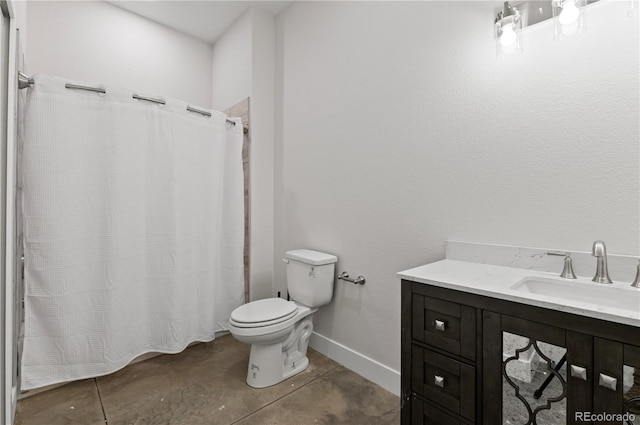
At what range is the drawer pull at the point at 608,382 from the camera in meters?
0.77

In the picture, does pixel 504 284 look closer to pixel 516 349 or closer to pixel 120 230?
pixel 516 349

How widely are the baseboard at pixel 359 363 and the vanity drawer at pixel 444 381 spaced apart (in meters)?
0.66

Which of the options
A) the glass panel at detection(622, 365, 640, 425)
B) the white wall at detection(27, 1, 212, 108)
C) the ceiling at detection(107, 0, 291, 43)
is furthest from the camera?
the ceiling at detection(107, 0, 291, 43)

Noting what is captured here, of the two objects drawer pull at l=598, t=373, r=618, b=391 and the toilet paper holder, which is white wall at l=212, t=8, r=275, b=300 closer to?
the toilet paper holder

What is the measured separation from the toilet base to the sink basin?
137cm

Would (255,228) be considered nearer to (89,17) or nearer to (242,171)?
(242,171)

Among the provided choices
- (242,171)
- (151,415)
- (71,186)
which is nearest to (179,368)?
(151,415)

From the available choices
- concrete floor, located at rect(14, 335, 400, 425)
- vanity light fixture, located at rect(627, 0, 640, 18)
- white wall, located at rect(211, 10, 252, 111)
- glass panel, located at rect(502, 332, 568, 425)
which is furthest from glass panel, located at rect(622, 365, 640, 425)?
white wall, located at rect(211, 10, 252, 111)

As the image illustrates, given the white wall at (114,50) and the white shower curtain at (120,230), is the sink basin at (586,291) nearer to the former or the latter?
the white shower curtain at (120,230)

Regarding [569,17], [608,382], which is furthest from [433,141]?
[608,382]

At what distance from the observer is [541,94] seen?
1.25m

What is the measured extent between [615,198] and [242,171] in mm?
2176

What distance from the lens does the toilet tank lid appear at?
1996 mm

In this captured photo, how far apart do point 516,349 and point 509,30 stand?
1264 mm
